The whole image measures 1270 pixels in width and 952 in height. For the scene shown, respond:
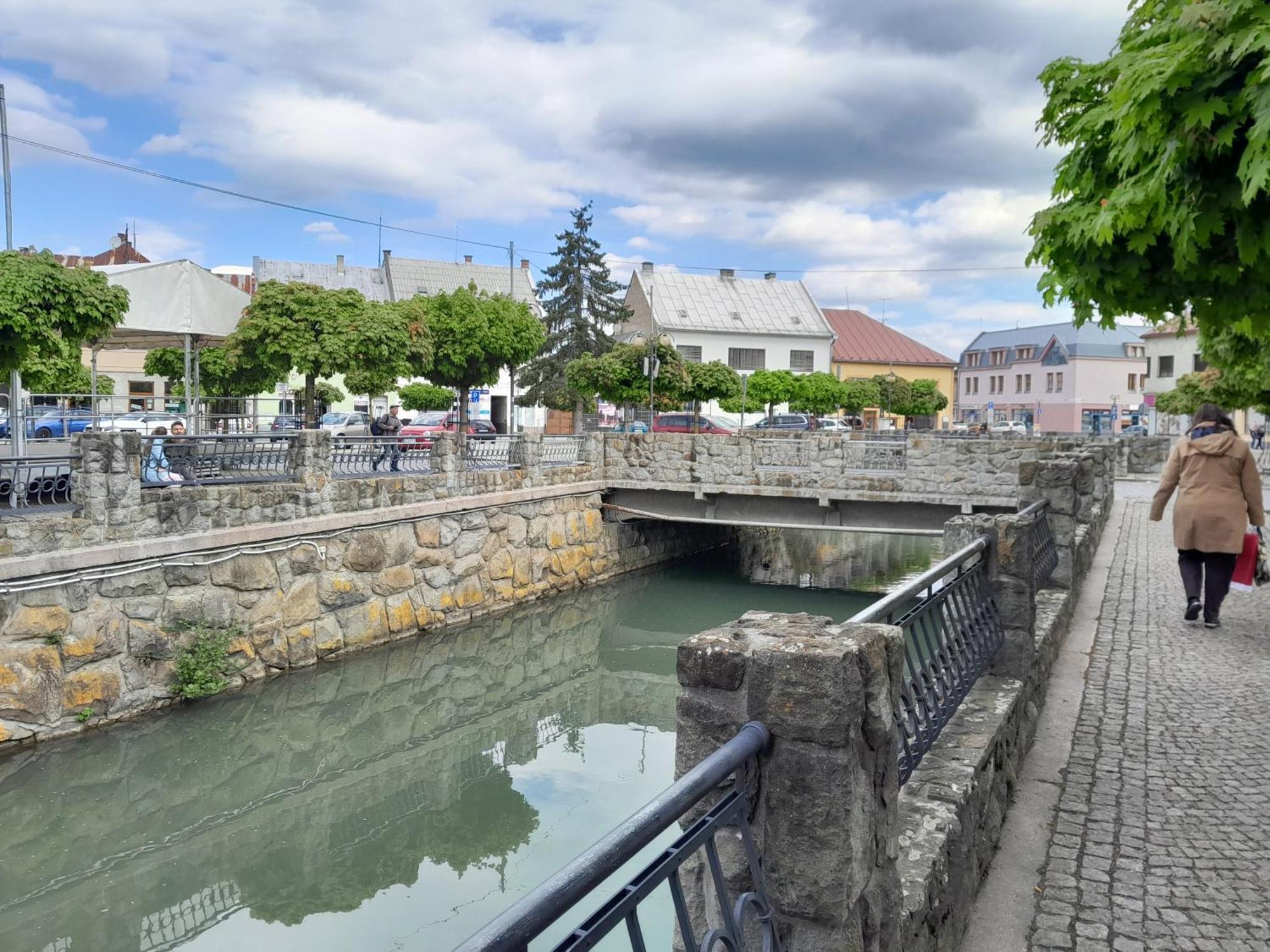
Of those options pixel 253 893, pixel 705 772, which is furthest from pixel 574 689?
pixel 705 772

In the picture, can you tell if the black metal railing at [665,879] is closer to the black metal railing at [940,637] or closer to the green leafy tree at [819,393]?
the black metal railing at [940,637]

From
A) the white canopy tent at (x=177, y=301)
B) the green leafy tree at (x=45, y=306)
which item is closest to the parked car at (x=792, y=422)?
the white canopy tent at (x=177, y=301)

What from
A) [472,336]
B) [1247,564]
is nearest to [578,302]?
[472,336]

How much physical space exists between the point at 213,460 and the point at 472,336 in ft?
47.2

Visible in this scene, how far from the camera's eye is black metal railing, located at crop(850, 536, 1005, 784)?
357 cm

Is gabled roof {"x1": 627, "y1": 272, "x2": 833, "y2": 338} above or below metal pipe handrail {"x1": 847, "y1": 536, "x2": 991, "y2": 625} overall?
above

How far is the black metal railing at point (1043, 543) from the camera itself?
22.9 ft

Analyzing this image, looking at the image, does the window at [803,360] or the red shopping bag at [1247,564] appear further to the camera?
the window at [803,360]

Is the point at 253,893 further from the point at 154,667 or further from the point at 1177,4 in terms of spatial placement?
the point at 1177,4

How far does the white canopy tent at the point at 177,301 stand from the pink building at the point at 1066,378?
6192 centimetres

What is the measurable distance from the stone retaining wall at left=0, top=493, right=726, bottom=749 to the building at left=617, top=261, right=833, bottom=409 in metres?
35.0

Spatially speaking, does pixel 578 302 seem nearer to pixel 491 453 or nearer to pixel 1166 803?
pixel 491 453

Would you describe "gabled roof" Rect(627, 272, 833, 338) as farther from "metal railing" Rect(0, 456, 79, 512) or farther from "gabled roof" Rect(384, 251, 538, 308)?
"metal railing" Rect(0, 456, 79, 512)

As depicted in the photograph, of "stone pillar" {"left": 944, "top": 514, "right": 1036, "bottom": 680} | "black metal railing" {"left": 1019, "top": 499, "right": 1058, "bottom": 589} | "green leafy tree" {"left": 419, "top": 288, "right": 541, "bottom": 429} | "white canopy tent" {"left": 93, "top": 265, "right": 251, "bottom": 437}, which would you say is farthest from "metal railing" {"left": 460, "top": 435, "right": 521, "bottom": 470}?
"stone pillar" {"left": 944, "top": 514, "right": 1036, "bottom": 680}
